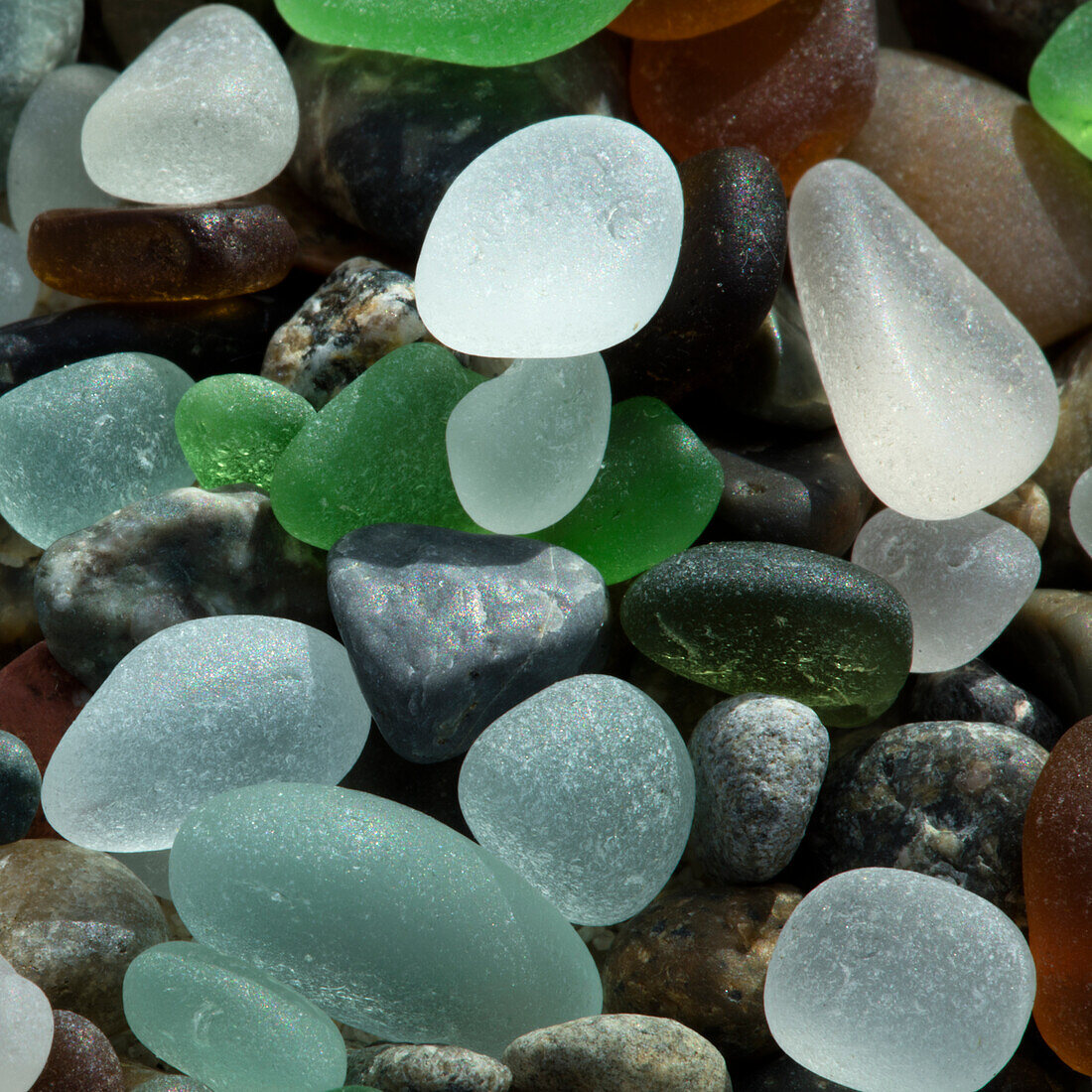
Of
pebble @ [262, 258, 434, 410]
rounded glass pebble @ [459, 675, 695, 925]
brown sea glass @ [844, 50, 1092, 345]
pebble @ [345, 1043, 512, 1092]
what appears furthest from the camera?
brown sea glass @ [844, 50, 1092, 345]

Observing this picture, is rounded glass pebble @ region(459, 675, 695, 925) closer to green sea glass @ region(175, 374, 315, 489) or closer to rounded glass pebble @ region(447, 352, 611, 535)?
rounded glass pebble @ region(447, 352, 611, 535)

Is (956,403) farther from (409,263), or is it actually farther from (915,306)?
(409,263)

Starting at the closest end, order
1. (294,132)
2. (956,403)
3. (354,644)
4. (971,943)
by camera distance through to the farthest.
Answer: (971,943) < (354,644) < (956,403) < (294,132)

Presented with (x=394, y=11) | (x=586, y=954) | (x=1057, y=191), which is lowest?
(x=586, y=954)

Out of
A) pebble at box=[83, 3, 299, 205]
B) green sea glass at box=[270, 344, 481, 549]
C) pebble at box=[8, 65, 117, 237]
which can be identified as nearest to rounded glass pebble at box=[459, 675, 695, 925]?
green sea glass at box=[270, 344, 481, 549]

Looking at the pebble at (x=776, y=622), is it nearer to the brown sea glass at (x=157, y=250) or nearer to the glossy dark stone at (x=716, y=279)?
the glossy dark stone at (x=716, y=279)

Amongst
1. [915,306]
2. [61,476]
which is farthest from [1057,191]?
[61,476]

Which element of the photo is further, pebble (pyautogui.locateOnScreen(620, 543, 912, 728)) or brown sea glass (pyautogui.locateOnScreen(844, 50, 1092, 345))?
brown sea glass (pyautogui.locateOnScreen(844, 50, 1092, 345))
